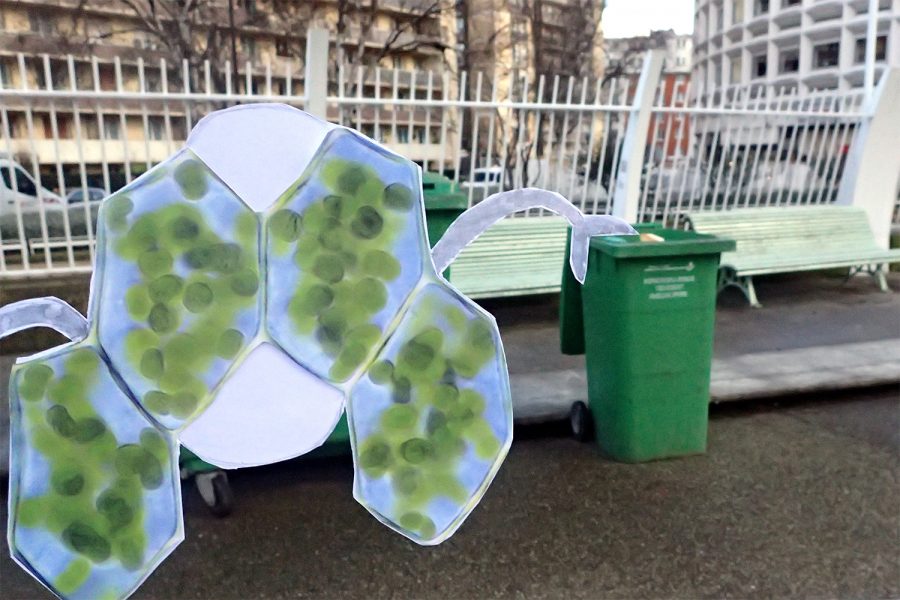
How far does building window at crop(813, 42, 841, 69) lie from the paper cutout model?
26353 millimetres

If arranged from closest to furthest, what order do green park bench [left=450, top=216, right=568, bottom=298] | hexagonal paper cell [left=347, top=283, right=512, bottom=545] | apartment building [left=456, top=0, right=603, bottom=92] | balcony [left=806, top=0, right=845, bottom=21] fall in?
hexagonal paper cell [left=347, top=283, right=512, bottom=545], green park bench [left=450, top=216, right=568, bottom=298], apartment building [left=456, top=0, right=603, bottom=92], balcony [left=806, top=0, right=845, bottom=21]

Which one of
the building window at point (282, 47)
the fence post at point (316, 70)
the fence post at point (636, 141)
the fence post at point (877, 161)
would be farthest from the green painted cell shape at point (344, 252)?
the building window at point (282, 47)

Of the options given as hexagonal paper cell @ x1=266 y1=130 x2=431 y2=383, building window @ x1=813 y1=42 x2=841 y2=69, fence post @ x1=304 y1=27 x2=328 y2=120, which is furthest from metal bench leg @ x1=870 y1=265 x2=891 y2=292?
building window @ x1=813 y1=42 x2=841 y2=69

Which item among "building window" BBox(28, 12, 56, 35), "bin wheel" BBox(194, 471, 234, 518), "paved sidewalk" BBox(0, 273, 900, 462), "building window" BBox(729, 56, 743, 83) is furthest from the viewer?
"building window" BBox(729, 56, 743, 83)

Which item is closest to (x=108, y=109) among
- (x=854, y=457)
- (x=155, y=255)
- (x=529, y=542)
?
(x=155, y=255)

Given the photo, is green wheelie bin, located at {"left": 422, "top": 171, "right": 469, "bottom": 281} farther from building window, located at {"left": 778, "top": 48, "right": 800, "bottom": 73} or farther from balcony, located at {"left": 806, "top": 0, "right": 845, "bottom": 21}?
building window, located at {"left": 778, "top": 48, "right": 800, "bottom": 73}

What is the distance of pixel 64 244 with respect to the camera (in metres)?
5.35

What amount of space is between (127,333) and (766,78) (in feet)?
113

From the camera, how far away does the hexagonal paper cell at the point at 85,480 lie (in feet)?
6.98

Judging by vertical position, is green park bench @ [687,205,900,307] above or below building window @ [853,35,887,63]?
below

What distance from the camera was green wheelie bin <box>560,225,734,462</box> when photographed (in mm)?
3322

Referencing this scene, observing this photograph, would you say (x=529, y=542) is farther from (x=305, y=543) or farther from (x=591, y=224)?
(x=591, y=224)

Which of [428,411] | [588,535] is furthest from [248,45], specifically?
[588,535]

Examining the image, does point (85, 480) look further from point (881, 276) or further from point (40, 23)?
point (40, 23)
